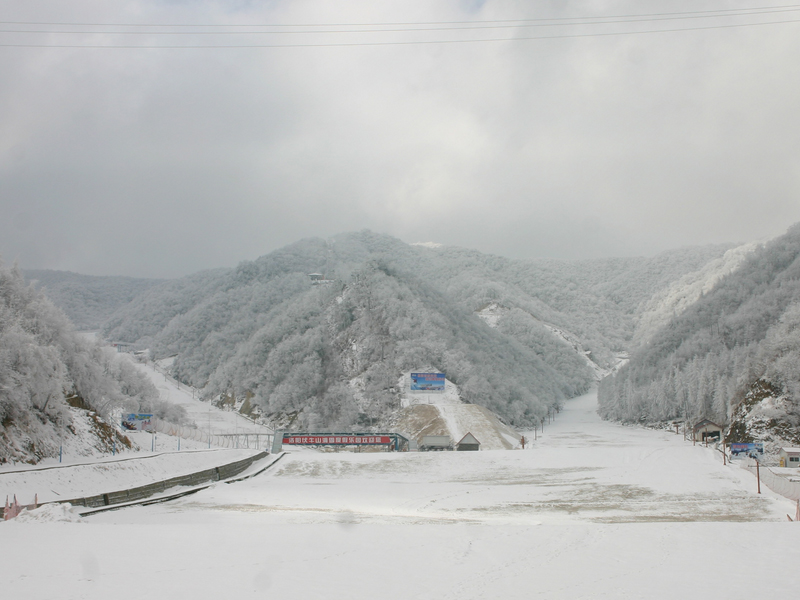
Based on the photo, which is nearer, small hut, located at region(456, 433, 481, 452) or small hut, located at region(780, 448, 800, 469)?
small hut, located at region(780, 448, 800, 469)

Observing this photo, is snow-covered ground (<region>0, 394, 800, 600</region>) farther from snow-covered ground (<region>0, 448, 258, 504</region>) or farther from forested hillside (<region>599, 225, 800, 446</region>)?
forested hillside (<region>599, 225, 800, 446</region>)

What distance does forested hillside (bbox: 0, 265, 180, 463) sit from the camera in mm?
27219

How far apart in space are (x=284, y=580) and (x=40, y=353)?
84.6 feet

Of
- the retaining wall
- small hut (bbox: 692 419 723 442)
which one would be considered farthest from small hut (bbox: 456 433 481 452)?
small hut (bbox: 692 419 723 442)

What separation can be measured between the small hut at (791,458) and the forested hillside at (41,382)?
51.1 m

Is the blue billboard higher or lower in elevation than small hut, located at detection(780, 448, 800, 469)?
higher

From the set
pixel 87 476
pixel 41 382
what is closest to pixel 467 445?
pixel 41 382

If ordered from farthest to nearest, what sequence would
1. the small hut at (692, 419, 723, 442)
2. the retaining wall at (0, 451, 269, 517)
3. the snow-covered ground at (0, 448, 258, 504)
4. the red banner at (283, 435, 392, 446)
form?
the small hut at (692, 419, 723, 442), the red banner at (283, 435, 392, 446), the retaining wall at (0, 451, 269, 517), the snow-covered ground at (0, 448, 258, 504)

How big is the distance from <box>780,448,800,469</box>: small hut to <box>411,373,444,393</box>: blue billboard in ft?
149

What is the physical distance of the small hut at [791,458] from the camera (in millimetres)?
47000

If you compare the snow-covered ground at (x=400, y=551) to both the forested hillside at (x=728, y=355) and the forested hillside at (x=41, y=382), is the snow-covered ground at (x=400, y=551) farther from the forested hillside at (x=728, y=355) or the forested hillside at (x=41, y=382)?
the forested hillside at (x=728, y=355)

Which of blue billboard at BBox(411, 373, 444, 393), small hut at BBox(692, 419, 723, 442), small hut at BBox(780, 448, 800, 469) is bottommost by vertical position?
small hut at BBox(692, 419, 723, 442)

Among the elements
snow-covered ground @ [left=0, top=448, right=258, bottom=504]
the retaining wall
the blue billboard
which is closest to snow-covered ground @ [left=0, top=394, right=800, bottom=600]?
the retaining wall

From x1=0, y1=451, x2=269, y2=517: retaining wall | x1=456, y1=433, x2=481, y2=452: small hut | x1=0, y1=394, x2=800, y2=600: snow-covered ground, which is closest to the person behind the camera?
x1=0, y1=394, x2=800, y2=600: snow-covered ground
